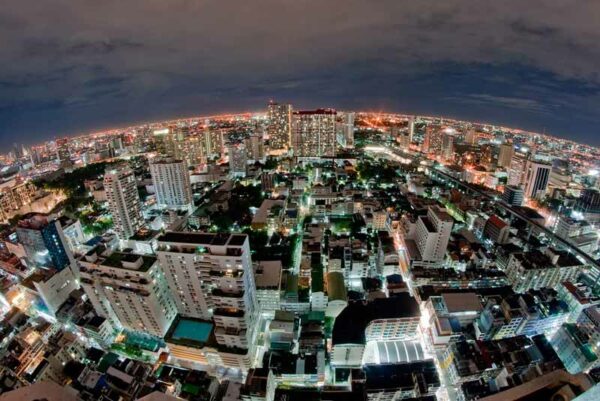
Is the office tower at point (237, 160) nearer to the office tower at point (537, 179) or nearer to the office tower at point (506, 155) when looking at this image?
the office tower at point (537, 179)

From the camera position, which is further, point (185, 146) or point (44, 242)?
point (185, 146)

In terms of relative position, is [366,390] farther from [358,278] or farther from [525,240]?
[525,240]

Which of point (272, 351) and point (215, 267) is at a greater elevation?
point (215, 267)

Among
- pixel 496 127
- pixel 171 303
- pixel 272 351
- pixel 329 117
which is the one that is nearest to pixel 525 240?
pixel 272 351

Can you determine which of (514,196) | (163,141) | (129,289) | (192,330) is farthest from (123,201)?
(514,196)

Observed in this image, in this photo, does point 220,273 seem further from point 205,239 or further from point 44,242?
point 44,242

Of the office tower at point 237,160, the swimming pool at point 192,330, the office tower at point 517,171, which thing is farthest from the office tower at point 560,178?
the swimming pool at point 192,330

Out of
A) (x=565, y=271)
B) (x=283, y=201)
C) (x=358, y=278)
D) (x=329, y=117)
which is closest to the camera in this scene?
(x=565, y=271)
